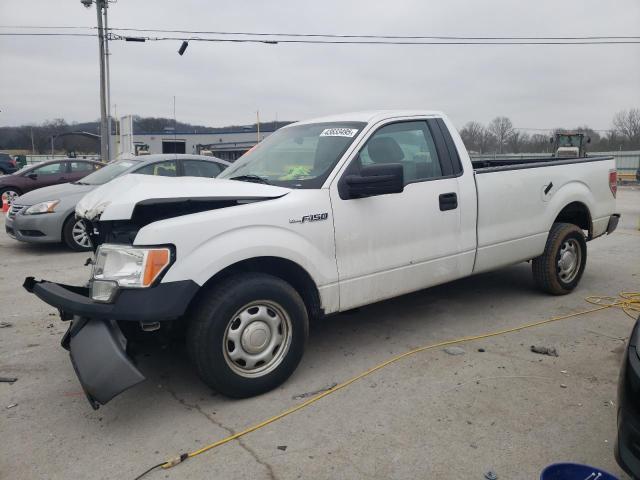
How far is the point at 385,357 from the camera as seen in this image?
13.4ft

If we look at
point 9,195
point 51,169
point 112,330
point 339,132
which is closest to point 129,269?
point 112,330

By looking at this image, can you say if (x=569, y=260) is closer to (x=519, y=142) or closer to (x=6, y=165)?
(x=6, y=165)

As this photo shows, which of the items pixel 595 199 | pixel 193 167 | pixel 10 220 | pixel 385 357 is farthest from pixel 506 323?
pixel 10 220

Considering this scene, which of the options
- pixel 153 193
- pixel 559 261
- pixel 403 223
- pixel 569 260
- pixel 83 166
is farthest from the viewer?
pixel 83 166

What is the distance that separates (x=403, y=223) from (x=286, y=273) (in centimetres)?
104

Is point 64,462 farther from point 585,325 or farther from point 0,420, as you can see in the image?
point 585,325

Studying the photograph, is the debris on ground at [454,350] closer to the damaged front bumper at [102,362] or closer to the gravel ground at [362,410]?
the gravel ground at [362,410]

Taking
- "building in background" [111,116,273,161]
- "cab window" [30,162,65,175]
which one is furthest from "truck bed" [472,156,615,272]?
"building in background" [111,116,273,161]

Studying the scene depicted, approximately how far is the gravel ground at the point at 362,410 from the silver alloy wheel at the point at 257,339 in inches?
8.9

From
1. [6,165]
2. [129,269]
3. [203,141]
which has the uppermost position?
[203,141]

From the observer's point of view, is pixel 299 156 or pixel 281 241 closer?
pixel 281 241

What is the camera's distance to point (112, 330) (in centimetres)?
306

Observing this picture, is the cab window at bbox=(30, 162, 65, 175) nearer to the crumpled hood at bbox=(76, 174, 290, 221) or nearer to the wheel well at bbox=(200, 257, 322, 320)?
the crumpled hood at bbox=(76, 174, 290, 221)

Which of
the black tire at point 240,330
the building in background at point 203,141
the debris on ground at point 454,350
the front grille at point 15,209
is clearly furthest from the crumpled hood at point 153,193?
the building in background at point 203,141
